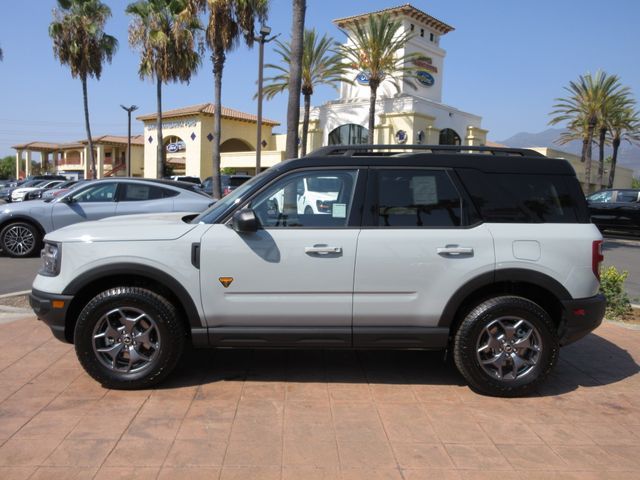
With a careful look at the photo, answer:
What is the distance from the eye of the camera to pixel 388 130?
3341 centimetres

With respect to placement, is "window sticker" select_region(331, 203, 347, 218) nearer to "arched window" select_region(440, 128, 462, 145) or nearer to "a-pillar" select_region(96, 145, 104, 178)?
"arched window" select_region(440, 128, 462, 145)

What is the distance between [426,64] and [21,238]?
31.3 metres

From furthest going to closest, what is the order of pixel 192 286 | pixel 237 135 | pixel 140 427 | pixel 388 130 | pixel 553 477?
pixel 237 135
pixel 388 130
pixel 192 286
pixel 140 427
pixel 553 477

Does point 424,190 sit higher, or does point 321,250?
point 424,190

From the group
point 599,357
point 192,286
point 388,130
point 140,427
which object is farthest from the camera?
point 388,130

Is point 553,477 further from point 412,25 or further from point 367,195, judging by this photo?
point 412,25

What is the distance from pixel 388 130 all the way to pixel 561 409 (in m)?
30.3

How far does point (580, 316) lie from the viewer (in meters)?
4.35

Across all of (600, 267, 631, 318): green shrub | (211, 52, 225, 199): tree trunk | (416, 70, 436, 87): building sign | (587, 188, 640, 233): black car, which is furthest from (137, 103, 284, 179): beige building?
(600, 267, 631, 318): green shrub

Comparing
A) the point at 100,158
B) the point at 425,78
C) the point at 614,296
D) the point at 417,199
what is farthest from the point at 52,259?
the point at 100,158

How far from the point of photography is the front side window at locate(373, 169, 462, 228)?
434 centimetres

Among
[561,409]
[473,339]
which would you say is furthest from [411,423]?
[561,409]

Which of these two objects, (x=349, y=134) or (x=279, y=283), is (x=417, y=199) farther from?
(x=349, y=134)

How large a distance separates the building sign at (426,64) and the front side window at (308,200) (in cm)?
3263
